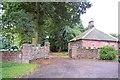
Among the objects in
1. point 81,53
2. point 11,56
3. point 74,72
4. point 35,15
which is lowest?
point 74,72

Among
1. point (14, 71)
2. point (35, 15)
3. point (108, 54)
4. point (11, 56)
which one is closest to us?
point (14, 71)

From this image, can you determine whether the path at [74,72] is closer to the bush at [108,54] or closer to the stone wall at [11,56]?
the stone wall at [11,56]

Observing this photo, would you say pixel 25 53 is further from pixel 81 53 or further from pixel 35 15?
pixel 81 53

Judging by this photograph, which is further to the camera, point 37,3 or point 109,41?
point 109,41

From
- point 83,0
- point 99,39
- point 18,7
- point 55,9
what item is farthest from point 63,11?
point 99,39

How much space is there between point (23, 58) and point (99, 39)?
20251 millimetres

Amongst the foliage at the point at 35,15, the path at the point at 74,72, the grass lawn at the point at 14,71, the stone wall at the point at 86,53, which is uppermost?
the foliage at the point at 35,15

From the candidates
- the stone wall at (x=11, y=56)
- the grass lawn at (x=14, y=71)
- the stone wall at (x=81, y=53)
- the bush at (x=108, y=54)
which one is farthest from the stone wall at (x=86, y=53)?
the grass lawn at (x=14, y=71)

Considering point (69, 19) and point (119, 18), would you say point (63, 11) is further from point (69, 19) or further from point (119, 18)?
point (119, 18)

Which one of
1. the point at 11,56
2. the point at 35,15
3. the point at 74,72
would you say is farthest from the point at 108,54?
the point at 74,72

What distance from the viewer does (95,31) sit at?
3475cm

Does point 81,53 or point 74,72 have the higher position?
point 81,53

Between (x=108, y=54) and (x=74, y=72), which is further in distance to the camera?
(x=108, y=54)

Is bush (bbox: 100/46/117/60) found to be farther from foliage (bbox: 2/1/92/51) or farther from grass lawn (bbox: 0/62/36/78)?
grass lawn (bbox: 0/62/36/78)
